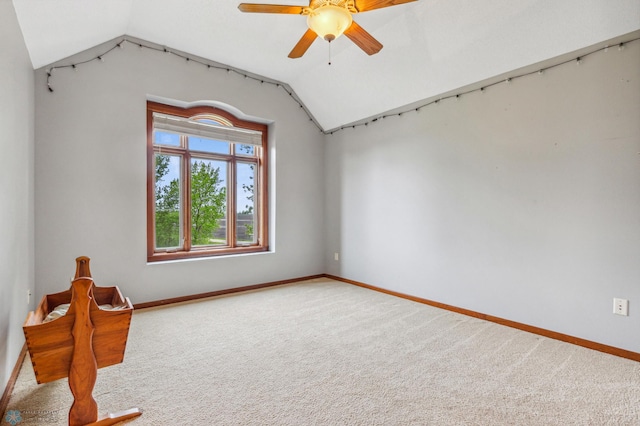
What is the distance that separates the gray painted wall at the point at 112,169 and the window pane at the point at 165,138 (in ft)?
0.86

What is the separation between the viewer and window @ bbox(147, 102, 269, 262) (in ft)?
12.4

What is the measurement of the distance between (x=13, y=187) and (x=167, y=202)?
1.78 m

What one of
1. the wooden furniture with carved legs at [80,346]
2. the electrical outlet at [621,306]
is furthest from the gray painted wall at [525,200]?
the wooden furniture with carved legs at [80,346]

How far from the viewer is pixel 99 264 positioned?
324 cm

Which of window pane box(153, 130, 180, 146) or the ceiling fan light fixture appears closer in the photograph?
the ceiling fan light fixture

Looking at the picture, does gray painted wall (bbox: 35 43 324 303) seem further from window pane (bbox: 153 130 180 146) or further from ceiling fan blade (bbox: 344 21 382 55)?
ceiling fan blade (bbox: 344 21 382 55)

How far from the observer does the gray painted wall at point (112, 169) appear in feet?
9.78

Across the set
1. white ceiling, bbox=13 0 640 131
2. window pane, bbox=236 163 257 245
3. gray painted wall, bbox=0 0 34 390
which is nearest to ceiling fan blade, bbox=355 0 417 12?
white ceiling, bbox=13 0 640 131

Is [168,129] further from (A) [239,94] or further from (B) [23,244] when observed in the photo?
(B) [23,244]

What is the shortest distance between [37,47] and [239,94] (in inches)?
79.9

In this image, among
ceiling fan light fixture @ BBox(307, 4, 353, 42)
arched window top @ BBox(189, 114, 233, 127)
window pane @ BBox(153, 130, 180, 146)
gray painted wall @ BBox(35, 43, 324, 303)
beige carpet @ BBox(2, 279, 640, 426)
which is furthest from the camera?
arched window top @ BBox(189, 114, 233, 127)

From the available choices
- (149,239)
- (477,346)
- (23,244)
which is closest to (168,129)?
(149,239)

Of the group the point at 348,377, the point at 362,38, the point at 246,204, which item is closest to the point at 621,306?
the point at 348,377

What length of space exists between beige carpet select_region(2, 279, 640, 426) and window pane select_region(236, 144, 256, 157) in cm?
230
